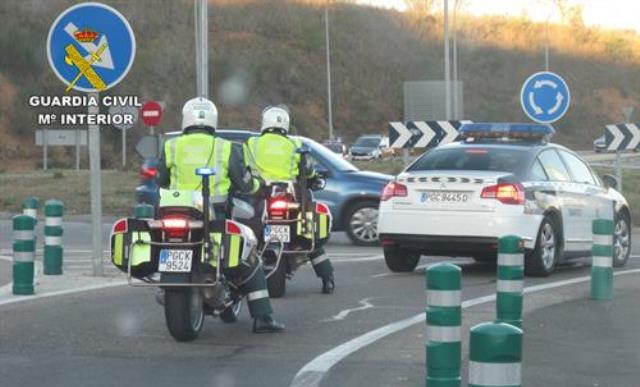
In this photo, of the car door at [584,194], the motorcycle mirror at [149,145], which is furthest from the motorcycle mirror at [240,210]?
the car door at [584,194]

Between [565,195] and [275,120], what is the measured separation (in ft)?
15.3

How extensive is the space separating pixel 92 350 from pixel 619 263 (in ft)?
30.3

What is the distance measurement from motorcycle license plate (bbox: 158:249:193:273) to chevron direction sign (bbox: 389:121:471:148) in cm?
1373

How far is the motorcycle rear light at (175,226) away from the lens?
32.3ft

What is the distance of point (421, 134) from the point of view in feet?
77.4

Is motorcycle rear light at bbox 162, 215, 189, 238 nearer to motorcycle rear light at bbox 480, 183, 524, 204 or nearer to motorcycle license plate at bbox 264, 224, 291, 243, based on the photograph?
motorcycle license plate at bbox 264, 224, 291, 243

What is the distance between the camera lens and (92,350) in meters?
9.91

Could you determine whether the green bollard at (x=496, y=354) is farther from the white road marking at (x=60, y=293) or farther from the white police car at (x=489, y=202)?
the white police car at (x=489, y=202)

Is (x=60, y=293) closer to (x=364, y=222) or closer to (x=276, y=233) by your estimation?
(x=276, y=233)

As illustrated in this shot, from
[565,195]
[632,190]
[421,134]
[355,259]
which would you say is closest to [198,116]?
[565,195]

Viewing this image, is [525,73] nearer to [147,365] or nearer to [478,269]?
[478,269]

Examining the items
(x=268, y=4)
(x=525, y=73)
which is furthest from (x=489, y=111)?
(x=268, y=4)

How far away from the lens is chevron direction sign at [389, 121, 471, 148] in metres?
23.5

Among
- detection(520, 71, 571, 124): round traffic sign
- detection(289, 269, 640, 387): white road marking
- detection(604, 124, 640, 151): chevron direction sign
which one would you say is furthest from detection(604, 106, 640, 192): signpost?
detection(289, 269, 640, 387): white road marking
